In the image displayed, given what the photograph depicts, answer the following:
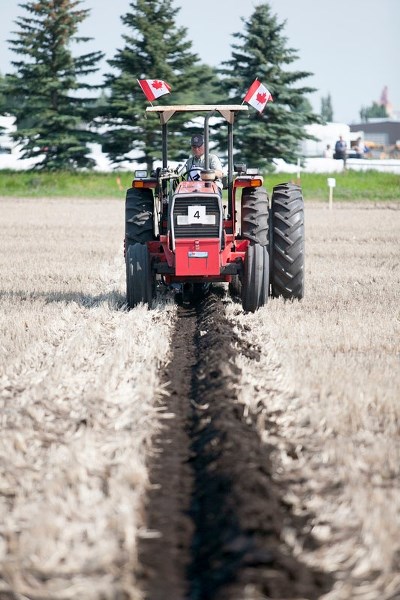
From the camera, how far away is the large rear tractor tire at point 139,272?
33.4 ft

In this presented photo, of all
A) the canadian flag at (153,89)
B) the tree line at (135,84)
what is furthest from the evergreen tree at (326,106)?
the canadian flag at (153,89)

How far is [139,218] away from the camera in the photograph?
10625 mm

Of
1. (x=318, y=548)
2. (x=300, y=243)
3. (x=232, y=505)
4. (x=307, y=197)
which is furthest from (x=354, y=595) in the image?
(x=307, y=197)

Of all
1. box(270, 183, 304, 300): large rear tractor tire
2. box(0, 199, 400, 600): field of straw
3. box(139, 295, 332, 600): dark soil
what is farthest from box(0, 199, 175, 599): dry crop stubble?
box(270, 183, 304, 300): large rear tractor tire

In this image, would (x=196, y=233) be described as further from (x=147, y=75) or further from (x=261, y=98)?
(x=147, y=75)

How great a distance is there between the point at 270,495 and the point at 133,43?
43.8m

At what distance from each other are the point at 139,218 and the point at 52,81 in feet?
122

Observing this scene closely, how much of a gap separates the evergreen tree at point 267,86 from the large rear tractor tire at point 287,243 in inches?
1258

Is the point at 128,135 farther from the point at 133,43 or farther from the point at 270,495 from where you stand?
the point at 270,495

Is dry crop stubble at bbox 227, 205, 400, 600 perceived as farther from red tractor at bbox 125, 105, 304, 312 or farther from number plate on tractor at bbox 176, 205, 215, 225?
number plate on tractor at bbox 176, 205, 215, 225

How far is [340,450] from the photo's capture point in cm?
519

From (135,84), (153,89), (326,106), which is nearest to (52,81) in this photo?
(135,84)

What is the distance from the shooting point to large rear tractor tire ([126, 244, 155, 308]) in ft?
33.4

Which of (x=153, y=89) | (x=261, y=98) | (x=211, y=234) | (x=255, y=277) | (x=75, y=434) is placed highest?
(x=153, y=89)
